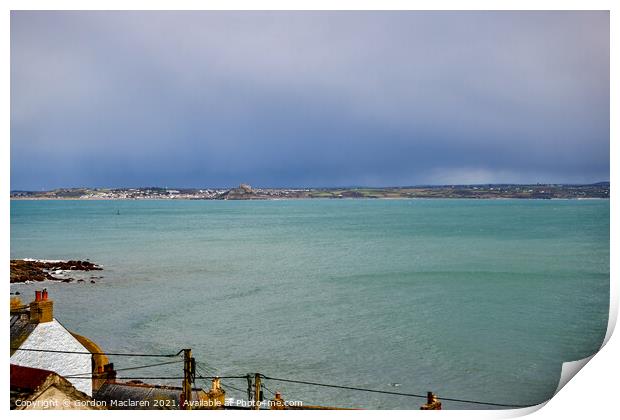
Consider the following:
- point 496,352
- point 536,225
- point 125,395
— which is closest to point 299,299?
point 496,352

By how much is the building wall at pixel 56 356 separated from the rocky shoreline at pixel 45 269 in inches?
364

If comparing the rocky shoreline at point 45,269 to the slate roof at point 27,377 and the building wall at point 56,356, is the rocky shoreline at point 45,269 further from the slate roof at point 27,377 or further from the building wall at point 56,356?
the slate roof at point 27,377

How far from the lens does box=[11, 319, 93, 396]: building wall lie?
4492 mm

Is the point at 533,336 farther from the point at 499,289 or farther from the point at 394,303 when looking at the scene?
the point at 499,289

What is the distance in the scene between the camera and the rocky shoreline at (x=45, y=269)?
13.2 meters

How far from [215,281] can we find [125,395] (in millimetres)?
9228

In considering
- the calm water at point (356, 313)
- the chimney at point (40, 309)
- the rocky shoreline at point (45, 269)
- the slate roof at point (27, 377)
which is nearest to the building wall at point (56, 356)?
the chimney at point (40, 309)

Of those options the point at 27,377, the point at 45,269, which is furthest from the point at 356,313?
the point at 45,269

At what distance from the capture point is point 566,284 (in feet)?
45.8

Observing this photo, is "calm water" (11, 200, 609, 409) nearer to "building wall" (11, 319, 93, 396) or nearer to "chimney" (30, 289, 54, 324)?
"building wall" (11, 319, 93, 396)

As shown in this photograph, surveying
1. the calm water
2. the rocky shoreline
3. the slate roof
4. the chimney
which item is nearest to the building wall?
the chimney

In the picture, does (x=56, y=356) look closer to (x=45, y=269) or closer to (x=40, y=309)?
(x=40, y=309)

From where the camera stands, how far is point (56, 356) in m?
4.55

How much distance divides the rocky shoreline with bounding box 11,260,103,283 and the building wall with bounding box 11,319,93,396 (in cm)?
925
